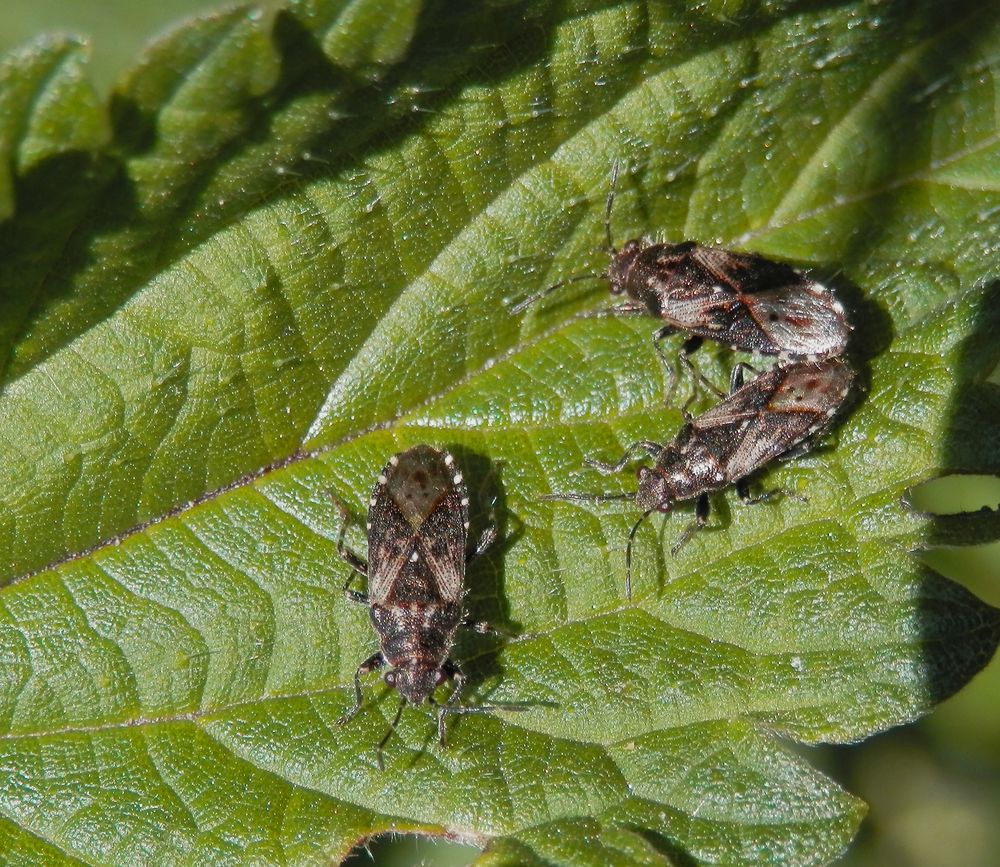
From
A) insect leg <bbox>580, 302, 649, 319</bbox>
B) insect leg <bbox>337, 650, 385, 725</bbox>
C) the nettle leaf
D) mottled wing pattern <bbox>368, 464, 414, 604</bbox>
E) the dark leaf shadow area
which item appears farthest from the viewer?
insect leg <bbox>580, 302, 649, 319</bbox>

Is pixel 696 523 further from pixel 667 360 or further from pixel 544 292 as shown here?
pixel 544 292

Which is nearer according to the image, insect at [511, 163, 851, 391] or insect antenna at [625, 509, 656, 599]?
insect antenna at [625, 509, 656, 599]

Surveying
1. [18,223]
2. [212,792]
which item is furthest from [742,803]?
[18,223]

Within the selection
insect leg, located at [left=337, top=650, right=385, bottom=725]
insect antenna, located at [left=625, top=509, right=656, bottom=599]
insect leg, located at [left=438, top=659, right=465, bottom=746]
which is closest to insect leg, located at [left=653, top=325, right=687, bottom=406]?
insect antenna, located at [left=625, top=509, right=656, bottom=599]

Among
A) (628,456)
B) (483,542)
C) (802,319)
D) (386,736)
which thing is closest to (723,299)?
(802,319)

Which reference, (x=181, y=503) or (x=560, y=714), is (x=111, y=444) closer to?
(x=181, y=503)

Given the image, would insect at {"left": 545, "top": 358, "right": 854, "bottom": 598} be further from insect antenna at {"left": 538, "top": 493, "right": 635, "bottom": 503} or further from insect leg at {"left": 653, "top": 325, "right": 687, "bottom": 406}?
insect leg at {"left": 653, "top": 325, "right": 687, "bottom": 406}

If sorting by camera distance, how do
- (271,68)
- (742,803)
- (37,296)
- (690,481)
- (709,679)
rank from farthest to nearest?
(690,481) → (709,679) → (742,803) → (37,296) → (271,68)
